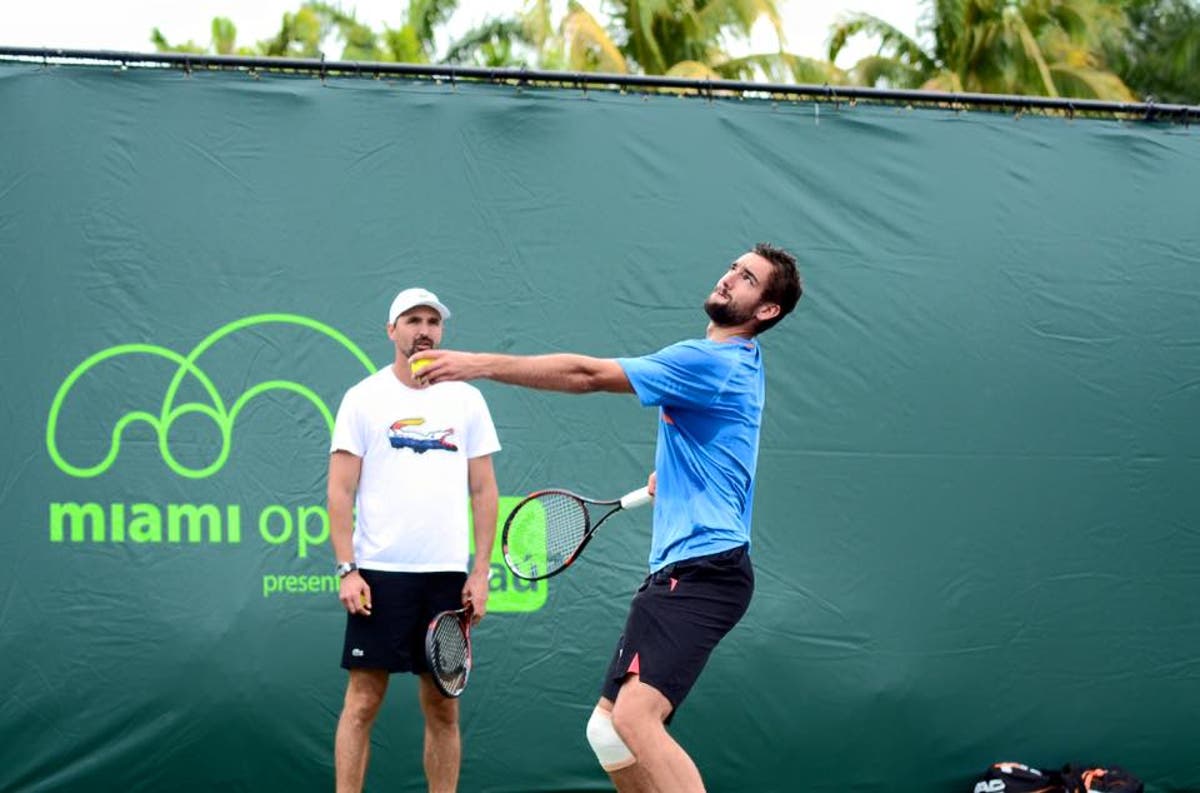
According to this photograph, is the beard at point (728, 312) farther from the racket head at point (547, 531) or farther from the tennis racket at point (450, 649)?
the tennis racket at point (450, 649)

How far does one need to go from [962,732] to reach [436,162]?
2580 millimetres

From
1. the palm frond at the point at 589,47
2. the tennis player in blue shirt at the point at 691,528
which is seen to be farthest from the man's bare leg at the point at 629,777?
the palm frond at the point at 589,47

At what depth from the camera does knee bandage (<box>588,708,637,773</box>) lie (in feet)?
12.5

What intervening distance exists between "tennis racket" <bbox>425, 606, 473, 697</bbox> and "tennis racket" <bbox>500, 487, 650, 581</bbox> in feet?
0.74

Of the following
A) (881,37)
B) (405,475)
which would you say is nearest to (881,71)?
(881,37)

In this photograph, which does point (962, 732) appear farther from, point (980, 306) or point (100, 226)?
point (100, 226)

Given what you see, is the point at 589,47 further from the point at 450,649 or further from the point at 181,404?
the point at 450,649

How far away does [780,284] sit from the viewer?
153 inches

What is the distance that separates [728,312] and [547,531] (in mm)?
1009

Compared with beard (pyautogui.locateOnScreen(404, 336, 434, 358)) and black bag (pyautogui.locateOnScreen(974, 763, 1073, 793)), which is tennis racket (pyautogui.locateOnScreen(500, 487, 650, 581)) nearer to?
beard (pyautogui.locateOnScreen(404, 336, 434, 358))

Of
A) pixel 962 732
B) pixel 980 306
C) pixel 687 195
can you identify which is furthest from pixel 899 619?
pixel 687 195

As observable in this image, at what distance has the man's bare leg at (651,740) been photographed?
3.72 meters

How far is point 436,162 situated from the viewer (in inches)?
209

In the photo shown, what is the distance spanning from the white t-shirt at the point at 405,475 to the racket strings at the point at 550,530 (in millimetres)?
177
